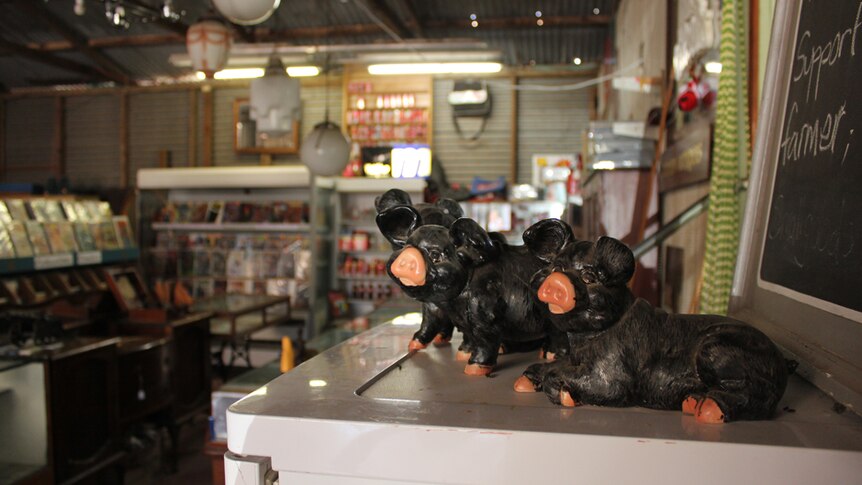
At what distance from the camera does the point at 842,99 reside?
0.78m

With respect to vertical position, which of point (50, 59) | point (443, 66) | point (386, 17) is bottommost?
point (443, 66)

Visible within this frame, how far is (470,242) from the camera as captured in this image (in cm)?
97

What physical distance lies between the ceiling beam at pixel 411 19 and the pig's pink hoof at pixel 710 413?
6835mm

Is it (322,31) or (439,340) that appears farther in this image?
(322,31)

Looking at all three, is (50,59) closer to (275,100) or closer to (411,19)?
(411,19)

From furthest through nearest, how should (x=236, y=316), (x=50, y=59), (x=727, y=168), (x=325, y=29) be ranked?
(x=50, y=59), (x=325, y=29), (x=236, y=316), (x=727, y=168)

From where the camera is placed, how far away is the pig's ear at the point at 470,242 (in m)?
0.96

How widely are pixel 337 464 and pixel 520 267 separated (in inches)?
17.4

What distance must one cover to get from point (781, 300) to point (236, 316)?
16.8 ft

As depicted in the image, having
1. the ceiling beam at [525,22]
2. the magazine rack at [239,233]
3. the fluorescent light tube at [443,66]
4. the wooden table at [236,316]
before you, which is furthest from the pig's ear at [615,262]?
the ceiling beam at [525,22]

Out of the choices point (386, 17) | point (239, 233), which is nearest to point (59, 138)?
point (239, 233)

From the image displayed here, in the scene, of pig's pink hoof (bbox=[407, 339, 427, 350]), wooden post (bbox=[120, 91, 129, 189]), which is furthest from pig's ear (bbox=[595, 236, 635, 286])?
wooden post (bbox=[120, 91, 129, 189])

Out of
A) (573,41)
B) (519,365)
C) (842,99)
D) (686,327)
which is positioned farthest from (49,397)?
(573,41)

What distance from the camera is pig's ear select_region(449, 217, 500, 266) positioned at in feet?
3.14
